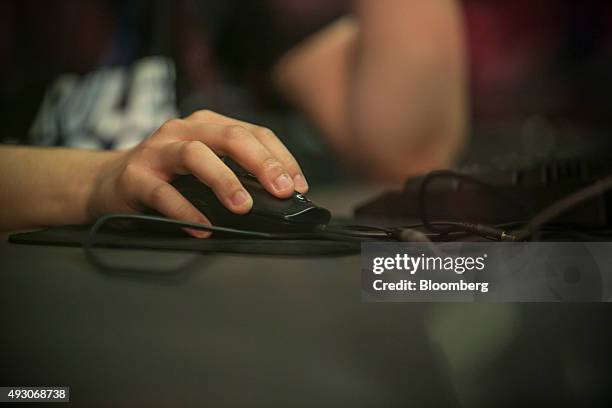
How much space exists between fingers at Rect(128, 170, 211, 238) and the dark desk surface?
3.6 inches

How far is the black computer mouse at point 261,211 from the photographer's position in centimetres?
47

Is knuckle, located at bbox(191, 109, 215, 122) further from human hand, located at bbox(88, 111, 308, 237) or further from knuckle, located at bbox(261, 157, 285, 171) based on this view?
knuckle, located at bbox(261, 157, 285, 171)

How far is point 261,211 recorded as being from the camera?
1.55 ft

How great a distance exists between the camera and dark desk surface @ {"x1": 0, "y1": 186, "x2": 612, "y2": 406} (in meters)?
0.35

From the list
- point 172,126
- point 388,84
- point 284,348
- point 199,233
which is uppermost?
point 388,84

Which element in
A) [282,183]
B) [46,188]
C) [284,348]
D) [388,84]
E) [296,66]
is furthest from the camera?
[296,66]

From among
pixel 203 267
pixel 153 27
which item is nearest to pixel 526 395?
pixel 203 267

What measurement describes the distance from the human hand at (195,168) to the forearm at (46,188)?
0.10ft

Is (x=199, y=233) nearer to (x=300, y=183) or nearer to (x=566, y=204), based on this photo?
(x=300, y=183)

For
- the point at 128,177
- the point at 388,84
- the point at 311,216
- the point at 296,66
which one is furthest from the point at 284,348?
the point at 296,66

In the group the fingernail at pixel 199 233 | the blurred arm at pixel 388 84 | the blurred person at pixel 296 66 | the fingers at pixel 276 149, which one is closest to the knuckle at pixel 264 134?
the fingers at pixel 276 149

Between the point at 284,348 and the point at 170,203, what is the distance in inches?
7.5
